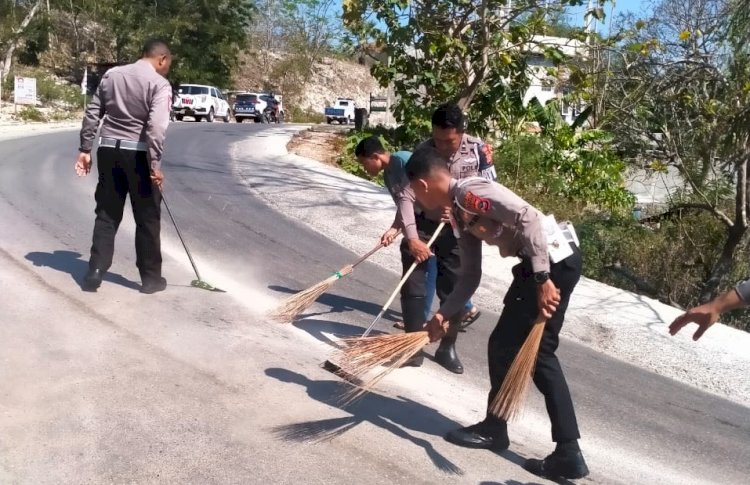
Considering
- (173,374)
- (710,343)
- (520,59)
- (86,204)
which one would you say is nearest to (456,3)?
(520,59)

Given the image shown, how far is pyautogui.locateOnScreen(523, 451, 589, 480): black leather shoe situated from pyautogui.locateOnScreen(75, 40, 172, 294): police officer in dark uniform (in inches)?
138

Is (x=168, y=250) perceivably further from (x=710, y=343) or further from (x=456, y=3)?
(x=456, y=3)

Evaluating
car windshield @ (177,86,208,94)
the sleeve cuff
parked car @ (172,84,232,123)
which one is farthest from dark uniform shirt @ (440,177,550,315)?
car windshield @ (177,86,208,94)

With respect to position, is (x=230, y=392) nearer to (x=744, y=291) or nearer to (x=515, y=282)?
(x=515, y=282)

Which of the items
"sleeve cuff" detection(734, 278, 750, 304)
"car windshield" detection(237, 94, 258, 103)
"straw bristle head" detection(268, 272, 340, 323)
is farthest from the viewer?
"car windshield" detection(237, 94, 258, 103)

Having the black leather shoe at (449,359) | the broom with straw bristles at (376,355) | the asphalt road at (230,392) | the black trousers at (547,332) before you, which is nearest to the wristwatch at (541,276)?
the black trousers at (547,332)

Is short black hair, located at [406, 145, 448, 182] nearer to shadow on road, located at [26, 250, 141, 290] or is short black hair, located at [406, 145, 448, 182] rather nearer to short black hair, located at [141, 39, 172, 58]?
short black hair, located at [141, 39, 172, 58]

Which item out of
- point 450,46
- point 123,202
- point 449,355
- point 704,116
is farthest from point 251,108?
point 449,355

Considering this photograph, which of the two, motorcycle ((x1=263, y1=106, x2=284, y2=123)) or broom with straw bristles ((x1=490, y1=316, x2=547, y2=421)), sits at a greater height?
broom with straw bristles ((x1=490, y1=316, x2=547, y2=421))

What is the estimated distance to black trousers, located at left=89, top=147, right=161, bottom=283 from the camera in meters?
6.20

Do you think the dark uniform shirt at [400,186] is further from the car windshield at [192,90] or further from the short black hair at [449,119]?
the car windshield at [192,90]

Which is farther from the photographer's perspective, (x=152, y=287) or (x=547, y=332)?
(x=152, y=287)

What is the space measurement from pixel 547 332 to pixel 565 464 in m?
0.65

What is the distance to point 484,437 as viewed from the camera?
170 inches
